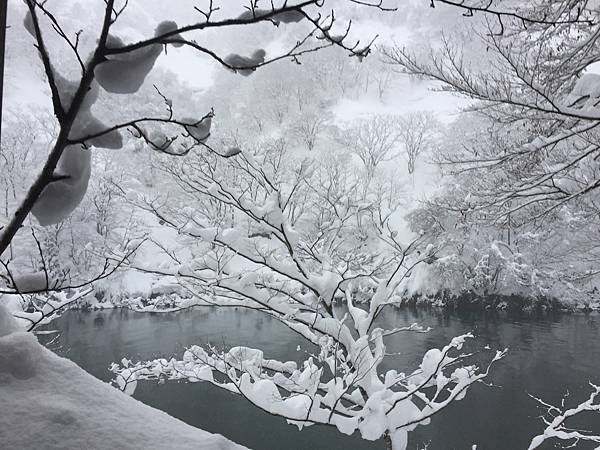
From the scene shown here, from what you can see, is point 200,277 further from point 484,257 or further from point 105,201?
point 105,201

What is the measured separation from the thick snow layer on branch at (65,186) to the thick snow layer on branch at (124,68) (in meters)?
0.26

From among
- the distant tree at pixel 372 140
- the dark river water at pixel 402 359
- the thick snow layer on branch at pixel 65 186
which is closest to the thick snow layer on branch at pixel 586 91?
the thick snow layer on branch at pixel 65 186

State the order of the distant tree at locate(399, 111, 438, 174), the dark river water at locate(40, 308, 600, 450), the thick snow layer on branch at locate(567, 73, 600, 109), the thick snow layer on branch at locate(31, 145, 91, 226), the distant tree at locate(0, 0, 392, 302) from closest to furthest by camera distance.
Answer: the distant tree at locate(0, 0, 392, 302), the thick snow layer on branch at locate(31, 145, 91, 226), the thick snow layer on branch at locate(567, 73, 600, 109), the dark river water at locate(40, 308, 600, 450), the distant tree at locate(399, 111, 438, 174)

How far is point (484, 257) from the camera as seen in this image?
19.5 m

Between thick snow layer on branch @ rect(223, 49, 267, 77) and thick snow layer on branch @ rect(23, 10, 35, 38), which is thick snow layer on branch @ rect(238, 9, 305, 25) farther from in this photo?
thick snow layer on branch @ rect(23, 10, 35, 38)

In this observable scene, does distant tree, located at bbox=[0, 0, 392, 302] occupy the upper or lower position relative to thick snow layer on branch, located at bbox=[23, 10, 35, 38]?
lower

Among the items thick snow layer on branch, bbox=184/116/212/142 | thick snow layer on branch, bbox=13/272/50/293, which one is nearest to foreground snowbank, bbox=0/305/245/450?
thick snow layer on branch, bbox=13/272/50/293

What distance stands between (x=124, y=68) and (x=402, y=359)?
1178 cm

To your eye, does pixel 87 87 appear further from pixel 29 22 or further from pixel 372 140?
pixel 372 140

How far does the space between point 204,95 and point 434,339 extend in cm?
3881

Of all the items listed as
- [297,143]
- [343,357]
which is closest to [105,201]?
[297,143]

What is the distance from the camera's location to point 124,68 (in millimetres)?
1134

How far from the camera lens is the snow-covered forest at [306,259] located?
134cm

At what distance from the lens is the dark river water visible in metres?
7.92
